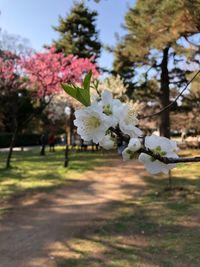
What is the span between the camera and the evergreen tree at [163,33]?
11.5 metres

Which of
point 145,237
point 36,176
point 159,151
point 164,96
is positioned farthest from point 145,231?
point 164,96

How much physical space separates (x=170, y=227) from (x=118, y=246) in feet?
5.12

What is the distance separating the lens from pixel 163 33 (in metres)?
15.5

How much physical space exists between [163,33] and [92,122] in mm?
14952

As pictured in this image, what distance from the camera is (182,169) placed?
1705 centimetres

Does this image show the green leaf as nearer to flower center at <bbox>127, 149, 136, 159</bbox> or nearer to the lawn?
flower center at <bbox>127, 149, 136, 159</bbox>

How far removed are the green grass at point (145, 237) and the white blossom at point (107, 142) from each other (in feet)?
16.6

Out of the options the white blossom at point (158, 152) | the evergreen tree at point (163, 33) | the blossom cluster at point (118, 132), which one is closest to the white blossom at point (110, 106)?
the blossom cluster at point (118, 132)

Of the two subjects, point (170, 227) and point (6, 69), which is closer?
point (170, 227)

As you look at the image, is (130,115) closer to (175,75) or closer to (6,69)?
(6,69)

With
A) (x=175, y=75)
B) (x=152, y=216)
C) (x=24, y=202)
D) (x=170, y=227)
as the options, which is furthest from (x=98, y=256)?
(x=175, y=75)

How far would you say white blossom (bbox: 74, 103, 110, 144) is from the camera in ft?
3.85

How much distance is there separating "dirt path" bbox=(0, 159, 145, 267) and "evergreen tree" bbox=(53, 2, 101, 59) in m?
19.3

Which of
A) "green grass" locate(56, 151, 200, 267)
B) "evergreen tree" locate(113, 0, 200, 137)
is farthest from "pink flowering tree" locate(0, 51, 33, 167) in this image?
"green grass" locate(56, 151, 200, 267)
